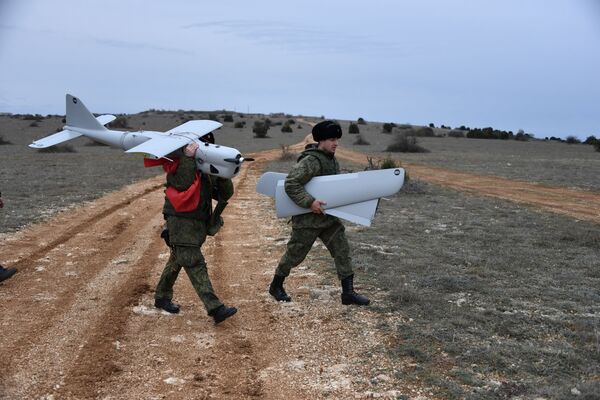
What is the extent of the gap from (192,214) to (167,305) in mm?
1083

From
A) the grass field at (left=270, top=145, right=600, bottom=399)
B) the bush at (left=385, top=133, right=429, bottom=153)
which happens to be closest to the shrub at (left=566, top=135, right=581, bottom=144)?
the bush at (left=385, top=133, right=429, bottom=153)

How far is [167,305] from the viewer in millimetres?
5352

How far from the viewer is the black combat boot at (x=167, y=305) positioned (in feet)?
17.4

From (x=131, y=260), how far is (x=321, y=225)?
10.4ft

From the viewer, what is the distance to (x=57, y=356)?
4258 mm

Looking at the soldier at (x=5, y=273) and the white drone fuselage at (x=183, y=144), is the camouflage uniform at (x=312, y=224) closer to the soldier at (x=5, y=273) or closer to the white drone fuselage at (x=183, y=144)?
the white drone fuselage at (x=183, y=144)

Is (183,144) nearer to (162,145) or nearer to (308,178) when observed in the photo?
(162,145)

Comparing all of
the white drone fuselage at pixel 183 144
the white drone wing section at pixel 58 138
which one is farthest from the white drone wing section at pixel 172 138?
the white drone wing section at pixel 58 138

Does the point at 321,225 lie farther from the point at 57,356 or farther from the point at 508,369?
the point at 57,356

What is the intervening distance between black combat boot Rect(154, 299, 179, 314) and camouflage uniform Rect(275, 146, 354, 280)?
1.14 m

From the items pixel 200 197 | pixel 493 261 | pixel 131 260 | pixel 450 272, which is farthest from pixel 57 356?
pixel 493 261

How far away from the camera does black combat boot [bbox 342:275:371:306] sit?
5.48 metres

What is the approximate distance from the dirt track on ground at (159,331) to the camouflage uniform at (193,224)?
→ 0.40 meters

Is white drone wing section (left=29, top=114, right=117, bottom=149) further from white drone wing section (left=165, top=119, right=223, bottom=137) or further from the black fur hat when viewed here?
Answer: the black fur hat
